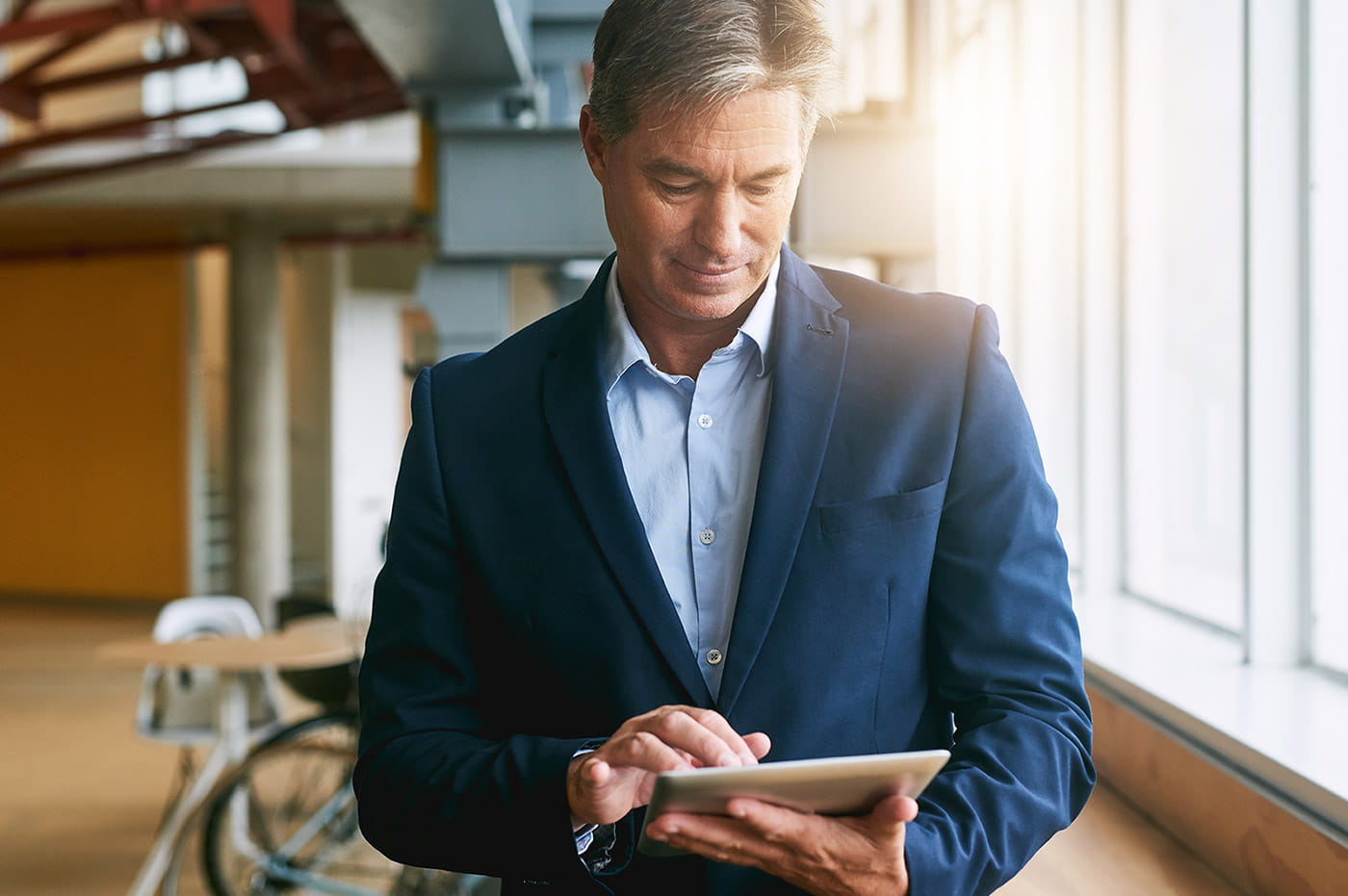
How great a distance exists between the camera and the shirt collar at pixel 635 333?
1.27m

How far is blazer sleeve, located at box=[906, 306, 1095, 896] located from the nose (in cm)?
28

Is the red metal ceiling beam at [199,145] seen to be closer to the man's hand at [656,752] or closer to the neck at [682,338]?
the neck at [682,338]

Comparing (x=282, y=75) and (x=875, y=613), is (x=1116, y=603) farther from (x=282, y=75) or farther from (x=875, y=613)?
(x=282, y=75)

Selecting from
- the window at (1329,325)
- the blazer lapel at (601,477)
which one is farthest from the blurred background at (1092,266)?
the blazer lapel at (601,477)

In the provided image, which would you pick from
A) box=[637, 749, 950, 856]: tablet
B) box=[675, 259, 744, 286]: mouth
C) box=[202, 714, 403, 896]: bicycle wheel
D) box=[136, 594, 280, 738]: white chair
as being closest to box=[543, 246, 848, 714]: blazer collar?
box=[675, 259, 744, 286]: mouth

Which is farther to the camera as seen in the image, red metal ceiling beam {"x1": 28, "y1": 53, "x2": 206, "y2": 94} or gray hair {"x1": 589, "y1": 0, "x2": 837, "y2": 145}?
red metal ceiling beam {"x1": 28, "y1": 53, "x2": 206, "y2": 94}

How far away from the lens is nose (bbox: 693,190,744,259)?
1.15 meters

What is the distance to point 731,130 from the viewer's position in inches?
44.6

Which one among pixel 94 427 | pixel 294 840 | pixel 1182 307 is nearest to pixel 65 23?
pixel 294 840

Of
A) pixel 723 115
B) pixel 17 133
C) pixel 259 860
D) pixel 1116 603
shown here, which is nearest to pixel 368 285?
pixel 17 133

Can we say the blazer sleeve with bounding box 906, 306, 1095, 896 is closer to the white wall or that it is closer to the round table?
the round table

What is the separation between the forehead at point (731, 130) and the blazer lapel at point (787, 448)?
18 centimetres

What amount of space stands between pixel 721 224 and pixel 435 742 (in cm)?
58

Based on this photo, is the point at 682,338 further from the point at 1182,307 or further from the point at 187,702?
the point at 187,702
